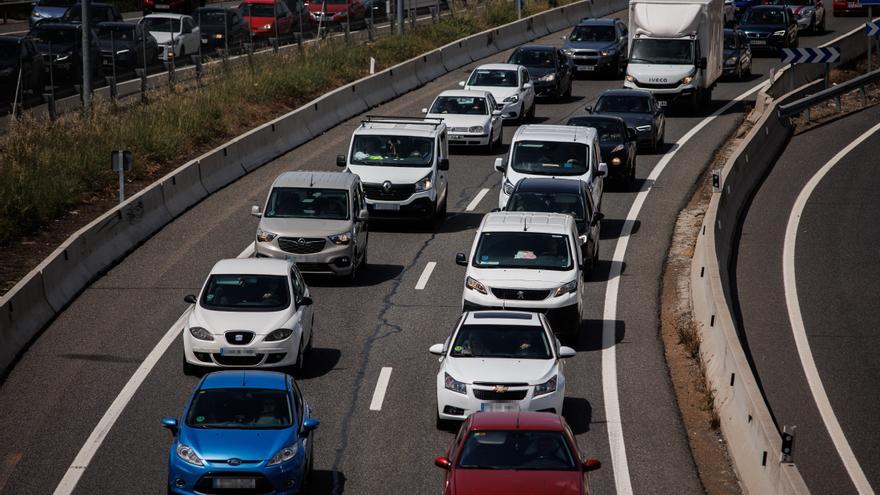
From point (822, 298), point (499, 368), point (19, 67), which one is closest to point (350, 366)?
point (499, 368)

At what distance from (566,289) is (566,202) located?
480 centimetres

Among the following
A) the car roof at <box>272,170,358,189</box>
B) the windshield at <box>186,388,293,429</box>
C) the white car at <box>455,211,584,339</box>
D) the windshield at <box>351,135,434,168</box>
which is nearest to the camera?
the windshield at <box>186,388,293,429</box>

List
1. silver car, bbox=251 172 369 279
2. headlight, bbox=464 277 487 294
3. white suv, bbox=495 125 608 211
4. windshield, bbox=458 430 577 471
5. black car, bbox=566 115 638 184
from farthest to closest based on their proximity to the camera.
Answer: black car, bbox=566 115 638 184 < white suv, bbox=495 125 608 211 < silver car, bbox=251 172 369 279 < headlight, bbox=464 277 487 294 < windshield, bbox=458 430 577 471

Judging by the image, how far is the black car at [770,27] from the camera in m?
54.8

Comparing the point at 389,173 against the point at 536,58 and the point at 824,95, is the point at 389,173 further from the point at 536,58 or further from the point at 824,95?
the point at 824,95

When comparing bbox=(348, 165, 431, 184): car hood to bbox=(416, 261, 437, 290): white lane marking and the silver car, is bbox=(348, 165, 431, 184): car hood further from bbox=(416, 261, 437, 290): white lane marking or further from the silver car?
bbox=(416, 261, 437, 290): white lane marking

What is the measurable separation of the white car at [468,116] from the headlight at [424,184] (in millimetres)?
7345

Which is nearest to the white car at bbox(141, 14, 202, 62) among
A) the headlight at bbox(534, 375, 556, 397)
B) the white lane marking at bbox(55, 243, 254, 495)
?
the white lane marking at bbox(55, 243, 254, 495)

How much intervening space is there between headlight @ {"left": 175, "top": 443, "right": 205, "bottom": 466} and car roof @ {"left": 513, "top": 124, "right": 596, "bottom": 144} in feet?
53.2

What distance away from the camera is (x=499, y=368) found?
57.8 ft

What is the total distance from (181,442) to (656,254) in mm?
14338

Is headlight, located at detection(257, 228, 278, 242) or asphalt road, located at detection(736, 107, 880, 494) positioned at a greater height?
headlight, located at detection(257, 228, 278, 242)

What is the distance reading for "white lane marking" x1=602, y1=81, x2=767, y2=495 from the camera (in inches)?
653

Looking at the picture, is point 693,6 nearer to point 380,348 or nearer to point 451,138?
point 451,138
